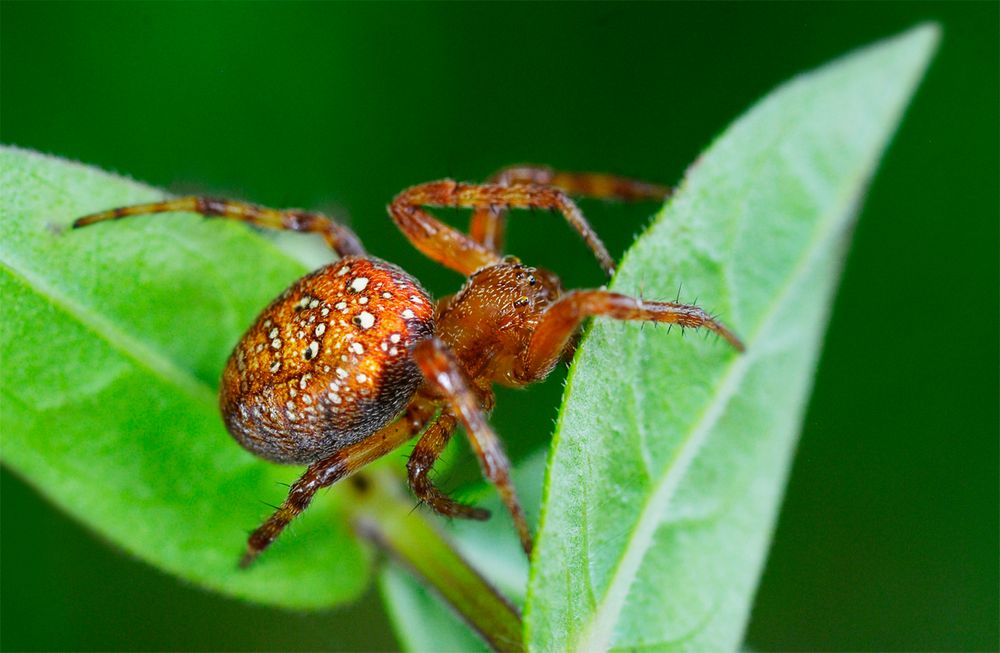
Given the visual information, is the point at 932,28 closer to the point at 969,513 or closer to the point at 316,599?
the point at 969,513

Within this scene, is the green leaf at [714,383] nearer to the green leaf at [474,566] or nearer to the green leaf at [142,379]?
the green leaf at [474,566]

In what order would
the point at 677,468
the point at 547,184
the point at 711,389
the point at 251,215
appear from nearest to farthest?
1. the point at 677,468
2. the point at 711,389
3. the point at 251,215
4. the point at 547,184

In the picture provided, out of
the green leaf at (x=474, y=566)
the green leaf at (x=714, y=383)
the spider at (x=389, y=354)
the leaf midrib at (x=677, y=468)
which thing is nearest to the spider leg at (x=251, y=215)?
the spider at (x=389, y=354)

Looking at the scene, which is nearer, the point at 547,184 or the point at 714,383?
the point at 714,383

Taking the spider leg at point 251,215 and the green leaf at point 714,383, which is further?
the spider leg at point 251,215

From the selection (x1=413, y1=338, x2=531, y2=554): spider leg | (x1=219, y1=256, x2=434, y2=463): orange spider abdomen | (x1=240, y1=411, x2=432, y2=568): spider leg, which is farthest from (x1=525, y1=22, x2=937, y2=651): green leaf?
(x1=240, y1=411, x2=432, y2=568): spider leg

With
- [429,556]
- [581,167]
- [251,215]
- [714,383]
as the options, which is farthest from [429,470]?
[581,167]

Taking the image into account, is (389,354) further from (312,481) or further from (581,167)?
(581,167)

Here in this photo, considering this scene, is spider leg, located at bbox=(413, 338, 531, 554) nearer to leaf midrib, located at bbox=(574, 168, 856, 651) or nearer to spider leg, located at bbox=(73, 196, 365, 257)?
leaf midrib, located at bbox=(574, 168, 856, 651)
